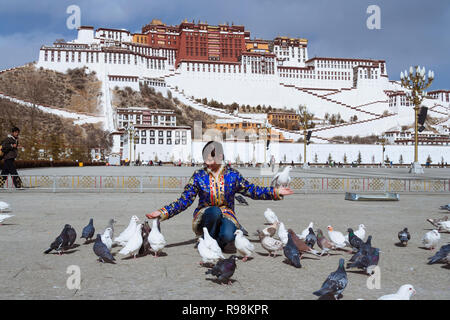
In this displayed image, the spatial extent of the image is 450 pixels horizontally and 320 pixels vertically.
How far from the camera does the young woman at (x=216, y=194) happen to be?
5.08m

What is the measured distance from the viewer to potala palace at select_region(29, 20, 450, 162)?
9125 centimetres

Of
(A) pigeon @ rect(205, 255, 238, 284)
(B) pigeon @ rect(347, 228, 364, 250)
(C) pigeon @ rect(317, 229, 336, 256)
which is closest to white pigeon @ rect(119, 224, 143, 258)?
(A) pigeon @ rect(205, 255, 238, 284)

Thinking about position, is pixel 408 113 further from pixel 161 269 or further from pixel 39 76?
pixel 161 269

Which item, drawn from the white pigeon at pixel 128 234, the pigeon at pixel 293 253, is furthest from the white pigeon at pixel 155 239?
the pigeon at pixel 293 253

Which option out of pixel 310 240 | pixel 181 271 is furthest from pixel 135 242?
pixel 310 240

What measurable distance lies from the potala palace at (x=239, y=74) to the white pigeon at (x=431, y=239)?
242 feet

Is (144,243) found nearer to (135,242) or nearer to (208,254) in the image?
(135,242)

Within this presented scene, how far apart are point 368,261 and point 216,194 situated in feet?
6.52

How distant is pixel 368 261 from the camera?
420cm

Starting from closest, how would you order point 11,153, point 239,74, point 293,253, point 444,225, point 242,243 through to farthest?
point 293,253 → point 242,243 → point 444,225 → point 11,153 → point 239,74

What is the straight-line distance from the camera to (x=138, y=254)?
5152mm

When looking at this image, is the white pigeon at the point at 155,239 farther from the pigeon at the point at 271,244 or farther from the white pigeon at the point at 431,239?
the white pigeon at the point at 431,239

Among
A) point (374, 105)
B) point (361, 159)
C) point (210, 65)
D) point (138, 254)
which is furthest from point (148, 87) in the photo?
point (138, 254)
